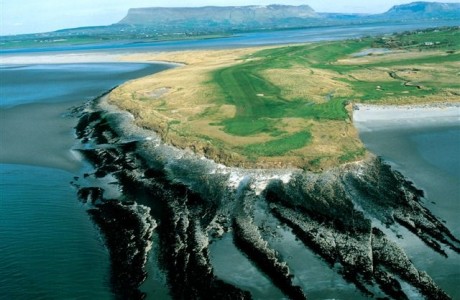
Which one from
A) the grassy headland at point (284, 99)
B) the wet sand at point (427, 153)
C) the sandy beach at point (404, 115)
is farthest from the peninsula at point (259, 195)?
the sandy beach at point (404, 115)

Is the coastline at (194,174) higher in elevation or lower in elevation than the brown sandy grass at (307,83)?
lower

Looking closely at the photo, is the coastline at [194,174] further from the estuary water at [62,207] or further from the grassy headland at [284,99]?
the estuary water at [62,207]

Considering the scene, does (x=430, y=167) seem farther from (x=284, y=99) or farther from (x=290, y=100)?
(x=284, y=99)

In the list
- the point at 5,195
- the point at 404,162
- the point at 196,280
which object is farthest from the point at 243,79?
the point at 196,280

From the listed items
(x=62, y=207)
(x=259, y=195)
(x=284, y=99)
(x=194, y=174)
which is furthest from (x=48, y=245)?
(x=284, y=99)

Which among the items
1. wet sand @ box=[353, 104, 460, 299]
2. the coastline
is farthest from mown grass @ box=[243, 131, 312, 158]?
wet sand @ box=[353, 104, 460, 299]

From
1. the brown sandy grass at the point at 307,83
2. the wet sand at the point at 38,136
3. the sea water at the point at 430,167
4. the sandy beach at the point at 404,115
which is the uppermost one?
the brown sandy grass at the point at 307,83
